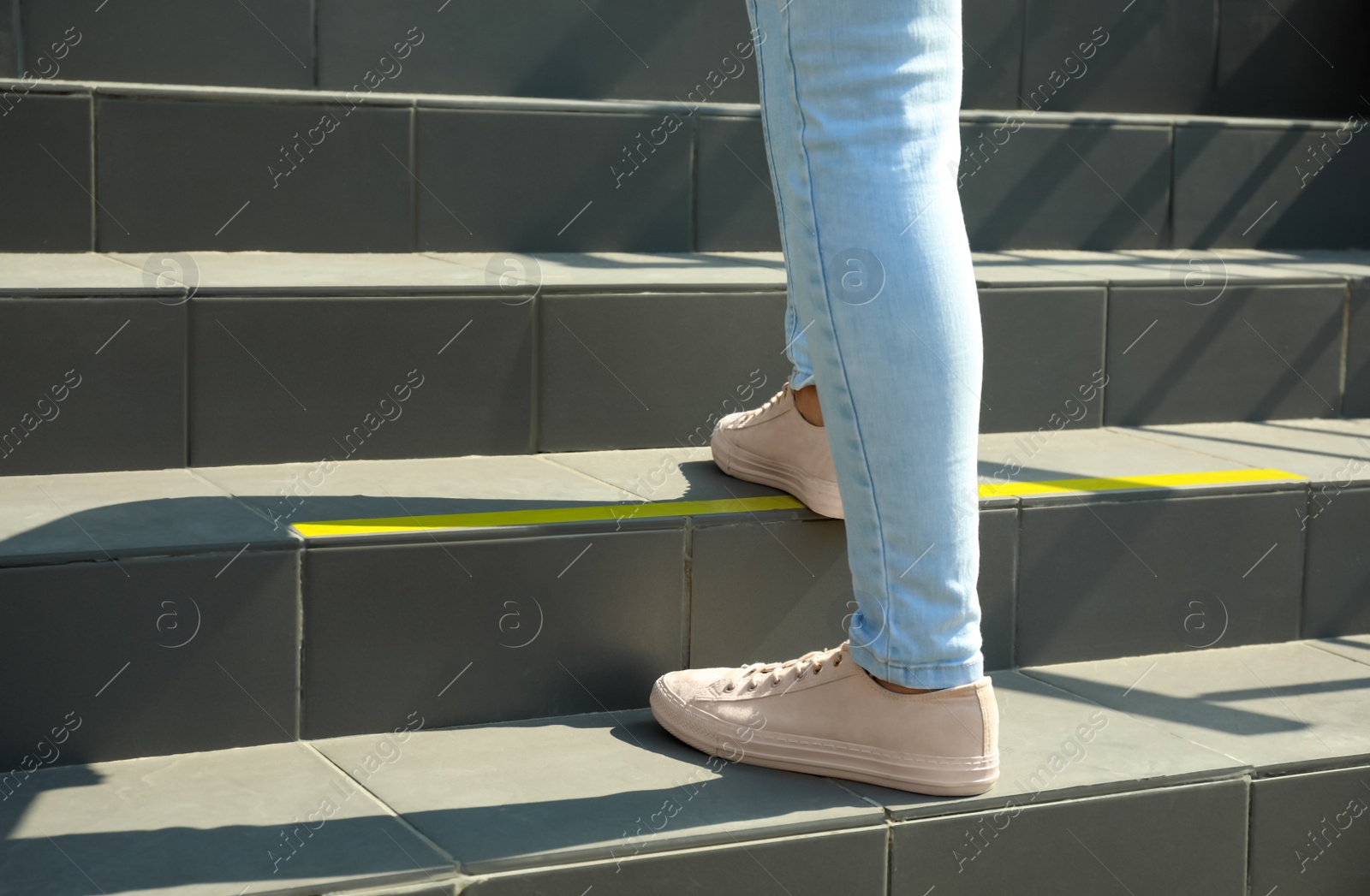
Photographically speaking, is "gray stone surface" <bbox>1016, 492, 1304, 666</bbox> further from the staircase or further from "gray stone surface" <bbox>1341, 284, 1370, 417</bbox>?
"gray stone surface" <bbox>1341, 284, 1370, 417</bbox>

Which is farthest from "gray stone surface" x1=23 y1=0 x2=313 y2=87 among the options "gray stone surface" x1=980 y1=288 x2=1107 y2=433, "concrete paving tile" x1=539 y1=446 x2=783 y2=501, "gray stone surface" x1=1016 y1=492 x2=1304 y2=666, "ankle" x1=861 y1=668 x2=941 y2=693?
"ankle" x1=861 y1=668 x2=941 y2=693

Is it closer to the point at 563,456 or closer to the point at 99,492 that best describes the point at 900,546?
the point at 563,456

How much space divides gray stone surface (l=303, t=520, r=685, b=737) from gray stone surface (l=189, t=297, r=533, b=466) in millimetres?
386

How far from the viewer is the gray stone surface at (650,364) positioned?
1989 mm

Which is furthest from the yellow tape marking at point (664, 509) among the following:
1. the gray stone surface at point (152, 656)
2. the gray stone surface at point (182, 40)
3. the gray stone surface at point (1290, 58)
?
the gray stone surface at point (1290, 58)

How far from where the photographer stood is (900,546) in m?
1.29

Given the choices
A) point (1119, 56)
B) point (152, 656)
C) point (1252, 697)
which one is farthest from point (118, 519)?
point (1119, 56)

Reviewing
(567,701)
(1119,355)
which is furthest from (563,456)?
(1119,355)

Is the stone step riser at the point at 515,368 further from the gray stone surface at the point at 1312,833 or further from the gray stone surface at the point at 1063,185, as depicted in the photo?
the gray stone surface at the point at 1312,833

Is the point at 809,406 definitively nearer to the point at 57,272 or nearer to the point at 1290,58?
the point at 57,272

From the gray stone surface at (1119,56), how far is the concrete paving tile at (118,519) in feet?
6.92

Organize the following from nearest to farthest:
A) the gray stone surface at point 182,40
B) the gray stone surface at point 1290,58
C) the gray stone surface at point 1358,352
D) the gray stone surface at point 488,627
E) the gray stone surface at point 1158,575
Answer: the gray stone surface at point 488,627
the gray stone surface at point 1158,575
the gray stone surface at point 182,40
the gray stone surface at point 1358,352
the gray stone surface at point 1290,58

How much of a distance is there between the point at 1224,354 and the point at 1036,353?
0.37m

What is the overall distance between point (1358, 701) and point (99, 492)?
1584 mm
